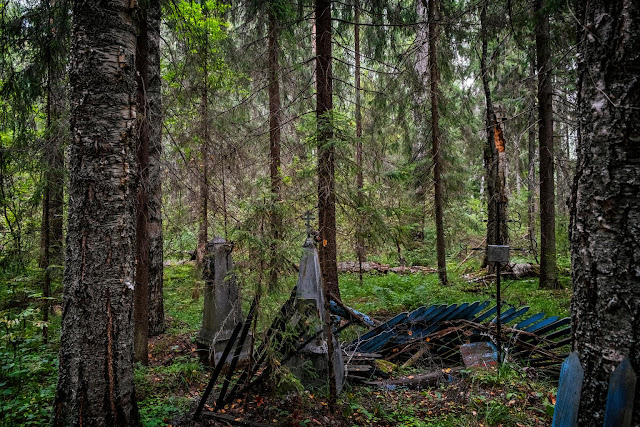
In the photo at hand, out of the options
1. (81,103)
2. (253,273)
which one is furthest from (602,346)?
(81,103)

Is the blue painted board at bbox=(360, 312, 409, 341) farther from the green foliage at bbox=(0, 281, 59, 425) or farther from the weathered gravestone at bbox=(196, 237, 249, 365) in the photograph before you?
the green foliage at bbox=(0, 281, 59, 425)

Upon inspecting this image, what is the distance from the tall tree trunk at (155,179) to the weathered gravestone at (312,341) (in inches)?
123

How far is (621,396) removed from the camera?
1739 mm

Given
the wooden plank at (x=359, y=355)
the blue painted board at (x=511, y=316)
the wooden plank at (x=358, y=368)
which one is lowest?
the wooden plank at (x=358, y=368)

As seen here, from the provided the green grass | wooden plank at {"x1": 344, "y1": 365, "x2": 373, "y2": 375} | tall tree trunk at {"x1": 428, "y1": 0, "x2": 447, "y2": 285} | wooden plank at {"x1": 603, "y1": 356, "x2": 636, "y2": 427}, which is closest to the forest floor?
wooden plank at {"x1": 344, "y1": 365, "x2": 373, "y2": 375}

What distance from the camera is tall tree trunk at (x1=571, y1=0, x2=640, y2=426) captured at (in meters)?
1.79

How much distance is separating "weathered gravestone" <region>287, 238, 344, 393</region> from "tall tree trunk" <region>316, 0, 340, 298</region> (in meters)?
2.33

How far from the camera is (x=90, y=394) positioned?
3301 millimetres

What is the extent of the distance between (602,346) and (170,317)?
9112 mm

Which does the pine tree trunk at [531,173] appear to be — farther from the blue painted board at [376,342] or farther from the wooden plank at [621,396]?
the wooden plank at [621,396]

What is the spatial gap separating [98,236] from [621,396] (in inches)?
144

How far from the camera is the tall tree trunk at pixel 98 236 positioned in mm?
3297

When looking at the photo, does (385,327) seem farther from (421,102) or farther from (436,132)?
(421,102)

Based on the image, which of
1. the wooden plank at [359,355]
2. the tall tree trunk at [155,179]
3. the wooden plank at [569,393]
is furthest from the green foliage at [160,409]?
the wooden plank at [569,393]
